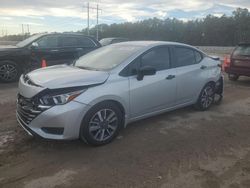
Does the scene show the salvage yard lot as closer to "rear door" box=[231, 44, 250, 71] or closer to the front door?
the front door

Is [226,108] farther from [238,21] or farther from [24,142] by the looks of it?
[238,21]

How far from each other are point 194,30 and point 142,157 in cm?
6156

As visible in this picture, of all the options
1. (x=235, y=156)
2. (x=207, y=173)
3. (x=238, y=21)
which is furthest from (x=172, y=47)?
(x=238, y=21)

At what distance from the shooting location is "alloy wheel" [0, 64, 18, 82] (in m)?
9.95

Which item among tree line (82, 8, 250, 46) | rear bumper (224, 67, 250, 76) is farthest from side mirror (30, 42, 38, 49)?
tree line (82, 8, 250, 46)

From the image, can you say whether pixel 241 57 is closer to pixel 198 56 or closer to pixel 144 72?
pixel 198 56

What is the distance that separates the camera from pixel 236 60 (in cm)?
1141

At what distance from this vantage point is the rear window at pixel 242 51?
11.1 meters

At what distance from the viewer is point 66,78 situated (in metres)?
4.80

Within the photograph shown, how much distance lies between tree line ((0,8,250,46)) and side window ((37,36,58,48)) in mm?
41170

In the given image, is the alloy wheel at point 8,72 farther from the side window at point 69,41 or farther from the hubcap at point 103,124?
the hubcap at point 103,124

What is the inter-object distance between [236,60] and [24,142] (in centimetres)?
872

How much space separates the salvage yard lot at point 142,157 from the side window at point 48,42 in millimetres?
4879

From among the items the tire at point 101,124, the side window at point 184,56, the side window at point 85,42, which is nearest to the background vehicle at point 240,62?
the side window at point 184,56
